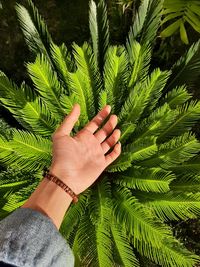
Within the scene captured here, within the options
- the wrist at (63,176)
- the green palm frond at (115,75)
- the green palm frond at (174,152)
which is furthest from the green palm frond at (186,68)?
the wrist at (63,176)

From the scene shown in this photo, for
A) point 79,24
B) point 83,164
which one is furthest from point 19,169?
point 79,24

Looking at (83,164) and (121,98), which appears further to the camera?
(121,98)

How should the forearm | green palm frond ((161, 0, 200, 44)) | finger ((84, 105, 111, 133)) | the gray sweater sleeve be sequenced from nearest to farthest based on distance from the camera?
the gray sweater sleeve, the forearm, finger ((84, 105, 111, 133)), green palm frond ((161, 0, 200, 44))

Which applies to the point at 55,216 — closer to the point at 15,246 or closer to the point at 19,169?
the point at 15,246

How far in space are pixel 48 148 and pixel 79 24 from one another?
52.1 inches

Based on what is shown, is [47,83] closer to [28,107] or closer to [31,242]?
[28,107]

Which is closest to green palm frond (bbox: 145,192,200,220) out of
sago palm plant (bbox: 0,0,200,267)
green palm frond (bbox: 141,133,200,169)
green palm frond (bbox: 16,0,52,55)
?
sago palm plant (bbox: 0,0,200,267)

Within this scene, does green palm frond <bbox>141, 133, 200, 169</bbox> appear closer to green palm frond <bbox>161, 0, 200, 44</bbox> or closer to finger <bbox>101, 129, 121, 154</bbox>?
finger <bbox>101, 129, 121, 154</bbox>

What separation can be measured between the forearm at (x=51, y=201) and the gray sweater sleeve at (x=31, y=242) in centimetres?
8

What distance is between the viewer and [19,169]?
2518 mm

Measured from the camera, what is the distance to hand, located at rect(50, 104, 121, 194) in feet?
6.03

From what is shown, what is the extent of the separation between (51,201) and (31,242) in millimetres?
272

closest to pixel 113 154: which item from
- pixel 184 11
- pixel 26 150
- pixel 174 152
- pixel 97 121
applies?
pixel 97 121

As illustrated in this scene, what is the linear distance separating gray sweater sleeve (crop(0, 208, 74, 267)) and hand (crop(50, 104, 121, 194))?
31 cm
